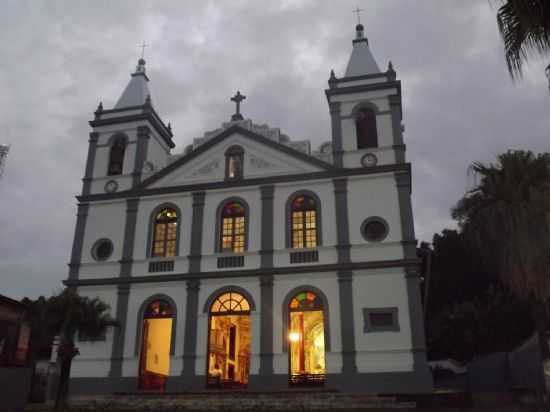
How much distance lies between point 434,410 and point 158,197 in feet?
48.9

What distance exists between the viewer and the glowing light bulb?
20.7 metres

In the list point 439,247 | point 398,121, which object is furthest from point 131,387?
point 439,247

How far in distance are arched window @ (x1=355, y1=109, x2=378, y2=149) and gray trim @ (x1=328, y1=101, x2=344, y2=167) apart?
80 centimetres

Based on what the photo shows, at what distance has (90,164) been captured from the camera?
85.5ft

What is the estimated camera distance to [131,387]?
2131 centimetres

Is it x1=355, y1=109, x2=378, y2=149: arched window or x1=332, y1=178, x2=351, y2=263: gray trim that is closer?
x1=332, y1=178, x2=351, y2=263: gray trim

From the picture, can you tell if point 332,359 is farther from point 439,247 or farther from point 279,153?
point 439,247

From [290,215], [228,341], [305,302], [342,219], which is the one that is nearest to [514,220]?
[342,219]

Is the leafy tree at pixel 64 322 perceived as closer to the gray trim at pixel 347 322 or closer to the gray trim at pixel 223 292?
the gray trim at pixel 223 292

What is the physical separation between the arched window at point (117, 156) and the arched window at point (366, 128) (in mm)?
11650

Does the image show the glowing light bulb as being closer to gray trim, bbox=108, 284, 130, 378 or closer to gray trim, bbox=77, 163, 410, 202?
gray trim, bbox=77, 163, 410, 202

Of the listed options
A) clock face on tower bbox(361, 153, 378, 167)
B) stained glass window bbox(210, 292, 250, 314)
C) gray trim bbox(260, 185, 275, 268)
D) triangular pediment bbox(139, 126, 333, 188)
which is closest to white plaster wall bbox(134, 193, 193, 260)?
triangular pediment bbox(139, 126, 333, 188)

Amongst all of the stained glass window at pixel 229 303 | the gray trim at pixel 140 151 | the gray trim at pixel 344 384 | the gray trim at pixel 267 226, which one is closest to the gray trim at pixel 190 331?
the gray trim at pixel 344 384

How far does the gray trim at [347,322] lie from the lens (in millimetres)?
19672
